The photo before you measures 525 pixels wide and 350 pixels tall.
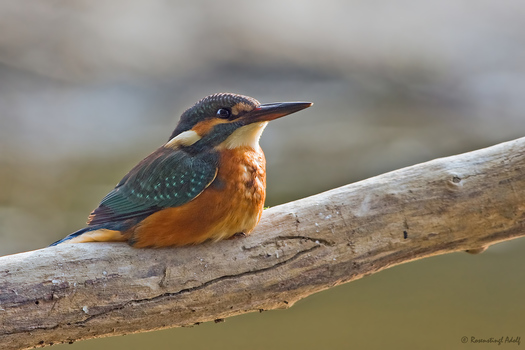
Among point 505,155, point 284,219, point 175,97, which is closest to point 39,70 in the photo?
point 175,97

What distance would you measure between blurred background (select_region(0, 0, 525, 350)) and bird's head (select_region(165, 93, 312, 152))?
2.55 m

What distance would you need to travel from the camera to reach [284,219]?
78.9 inches

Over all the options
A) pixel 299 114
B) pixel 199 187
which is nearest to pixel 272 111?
pixel 199 187

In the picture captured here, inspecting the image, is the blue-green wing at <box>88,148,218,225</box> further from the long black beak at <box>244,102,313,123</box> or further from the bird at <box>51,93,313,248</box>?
the long black beak at <box>244,102,313,123</box>

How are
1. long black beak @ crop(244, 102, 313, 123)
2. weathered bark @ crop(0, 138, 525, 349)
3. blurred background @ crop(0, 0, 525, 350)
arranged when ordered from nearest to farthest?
weathered bark @ crop(0, 138, 525, 349)
long black beak @ crop(244, 102, 313, 123)
blurred background @ crop(0, 0, 525, 350)

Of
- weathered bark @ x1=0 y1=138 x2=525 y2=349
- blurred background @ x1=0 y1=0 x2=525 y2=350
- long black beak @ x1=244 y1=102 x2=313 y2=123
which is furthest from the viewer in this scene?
blurred background @ x1=0 y1=0 x2=525 y2=350

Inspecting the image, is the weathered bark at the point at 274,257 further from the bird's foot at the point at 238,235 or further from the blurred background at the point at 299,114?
the blurred background at the point at 299,114

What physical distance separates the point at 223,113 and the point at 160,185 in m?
0.32

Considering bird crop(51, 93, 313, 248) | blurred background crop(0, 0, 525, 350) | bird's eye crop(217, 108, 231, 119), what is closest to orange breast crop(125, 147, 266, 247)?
bird crop(51, 93, 313, 248)

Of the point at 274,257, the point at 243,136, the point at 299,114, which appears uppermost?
the point at 299,114

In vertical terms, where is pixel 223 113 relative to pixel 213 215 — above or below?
above

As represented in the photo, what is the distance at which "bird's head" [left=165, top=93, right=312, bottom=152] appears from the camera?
6.21 feet

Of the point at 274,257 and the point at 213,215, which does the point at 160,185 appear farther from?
the point at 274,257

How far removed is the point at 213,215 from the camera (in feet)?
6.21
